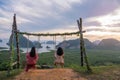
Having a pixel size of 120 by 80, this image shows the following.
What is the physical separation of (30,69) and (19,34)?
3.24 m

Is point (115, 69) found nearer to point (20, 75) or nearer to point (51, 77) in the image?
point (51, 77)

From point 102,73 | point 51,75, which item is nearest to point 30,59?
point 51,75

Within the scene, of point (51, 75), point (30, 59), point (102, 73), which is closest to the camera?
point (51, 75)

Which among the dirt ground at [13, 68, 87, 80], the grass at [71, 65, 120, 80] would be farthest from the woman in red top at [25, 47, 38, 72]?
the grass at [71, 65, 120, 80]

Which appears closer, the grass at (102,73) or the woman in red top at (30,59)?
the grass at (102,73)

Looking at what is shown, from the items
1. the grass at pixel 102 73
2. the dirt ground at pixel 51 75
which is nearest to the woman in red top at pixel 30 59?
the dirt ground at pixel 51 75

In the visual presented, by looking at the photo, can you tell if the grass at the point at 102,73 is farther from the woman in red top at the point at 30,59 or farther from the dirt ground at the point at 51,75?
the woman in red top at the point at 30,59

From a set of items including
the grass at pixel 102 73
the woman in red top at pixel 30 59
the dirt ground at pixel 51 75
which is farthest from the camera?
the woman in red top at pixel 30 59

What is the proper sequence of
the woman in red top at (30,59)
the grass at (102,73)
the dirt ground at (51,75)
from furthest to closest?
1. the woman in red top at (30,59)
2. the grass at (102,73)
3. the dirt ground at (51,75)

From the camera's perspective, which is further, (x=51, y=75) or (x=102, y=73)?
(x=102, y=73)

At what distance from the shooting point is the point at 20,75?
1662 cm

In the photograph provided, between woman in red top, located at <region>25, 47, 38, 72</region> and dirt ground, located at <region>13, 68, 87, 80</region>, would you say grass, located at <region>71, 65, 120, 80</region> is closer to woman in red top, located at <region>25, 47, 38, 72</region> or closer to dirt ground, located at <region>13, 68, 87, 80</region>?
dirt ground, located at <region>13, 68, 87, 80</region>

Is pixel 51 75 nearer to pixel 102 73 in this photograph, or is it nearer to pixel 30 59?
pixel 30 59

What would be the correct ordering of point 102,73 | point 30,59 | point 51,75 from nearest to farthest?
1. point 51,75
2. point 102,73
3. point 30,59
